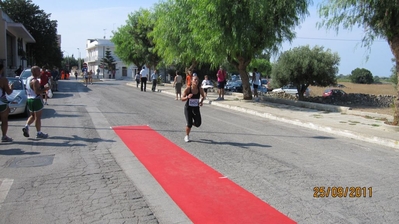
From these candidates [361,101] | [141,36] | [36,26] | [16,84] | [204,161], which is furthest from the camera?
[36,26]

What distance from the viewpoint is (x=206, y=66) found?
35500 millimetres

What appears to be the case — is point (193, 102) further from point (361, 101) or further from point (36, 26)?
point (36, 26)

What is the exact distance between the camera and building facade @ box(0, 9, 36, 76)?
29.9m

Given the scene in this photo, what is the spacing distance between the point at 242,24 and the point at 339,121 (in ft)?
22.3

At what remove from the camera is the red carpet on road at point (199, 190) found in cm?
448

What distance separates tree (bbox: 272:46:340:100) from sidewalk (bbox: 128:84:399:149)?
6.82 m

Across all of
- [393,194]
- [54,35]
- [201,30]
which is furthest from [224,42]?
[54,35]

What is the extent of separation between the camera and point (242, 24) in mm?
16531

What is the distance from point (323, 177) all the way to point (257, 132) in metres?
4.42

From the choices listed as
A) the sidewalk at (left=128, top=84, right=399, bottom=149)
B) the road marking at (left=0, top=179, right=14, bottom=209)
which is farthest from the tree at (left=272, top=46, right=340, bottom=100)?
the road marking at (left=0, top=179, right=14, bottom=209)

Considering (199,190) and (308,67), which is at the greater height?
(308,67)

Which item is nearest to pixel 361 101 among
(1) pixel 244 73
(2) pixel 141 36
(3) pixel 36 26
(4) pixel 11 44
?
(1) pixel 244 73

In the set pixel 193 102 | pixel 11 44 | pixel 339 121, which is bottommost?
pixel 339 121
